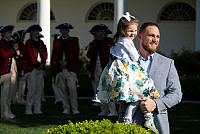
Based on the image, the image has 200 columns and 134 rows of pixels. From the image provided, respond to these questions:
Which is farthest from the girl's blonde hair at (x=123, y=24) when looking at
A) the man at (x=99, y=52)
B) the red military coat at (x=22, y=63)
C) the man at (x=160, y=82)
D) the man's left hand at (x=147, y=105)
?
the man at (x=99, y=52)

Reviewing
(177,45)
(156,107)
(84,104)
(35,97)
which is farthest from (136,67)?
(177,45)

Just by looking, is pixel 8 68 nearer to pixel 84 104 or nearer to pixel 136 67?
pixel 84 104

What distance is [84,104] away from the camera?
1286cm

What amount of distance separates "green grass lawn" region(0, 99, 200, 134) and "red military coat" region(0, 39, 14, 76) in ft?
3.62

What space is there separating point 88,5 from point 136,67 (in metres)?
19.5

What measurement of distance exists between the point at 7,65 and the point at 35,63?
35.5 inches

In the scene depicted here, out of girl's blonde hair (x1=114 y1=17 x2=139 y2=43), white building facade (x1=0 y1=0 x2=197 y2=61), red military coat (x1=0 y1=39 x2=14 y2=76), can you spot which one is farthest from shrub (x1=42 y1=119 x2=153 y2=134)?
white building facade (x1=0 y1=0 x2=197 y2=61)

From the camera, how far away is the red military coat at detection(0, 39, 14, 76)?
990 cm

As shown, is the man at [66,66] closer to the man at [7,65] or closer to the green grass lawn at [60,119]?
the green grass lawn at [60,119]

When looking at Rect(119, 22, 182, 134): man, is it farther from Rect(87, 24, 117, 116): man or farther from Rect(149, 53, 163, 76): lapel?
Rect(87, 24, 117, 116): man

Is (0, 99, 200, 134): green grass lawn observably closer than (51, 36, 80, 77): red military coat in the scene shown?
Yes

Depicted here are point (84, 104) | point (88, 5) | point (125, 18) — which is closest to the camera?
point (125, 18)

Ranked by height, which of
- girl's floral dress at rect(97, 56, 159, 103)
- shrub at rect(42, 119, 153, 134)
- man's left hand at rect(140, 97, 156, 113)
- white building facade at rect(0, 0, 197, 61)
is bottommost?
shrub at rect(42, 119, 153, 134)

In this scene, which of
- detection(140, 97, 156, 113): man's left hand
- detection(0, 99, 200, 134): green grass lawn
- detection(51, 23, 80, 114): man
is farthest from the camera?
detection(51, 23, 80, 114): man
